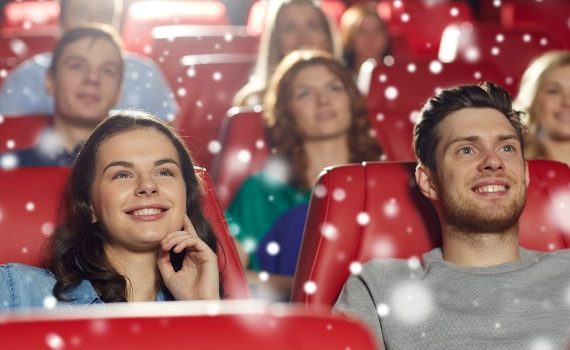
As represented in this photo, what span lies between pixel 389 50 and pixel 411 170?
312 centimetres

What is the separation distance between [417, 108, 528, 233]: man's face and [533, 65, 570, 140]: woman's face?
932 mm

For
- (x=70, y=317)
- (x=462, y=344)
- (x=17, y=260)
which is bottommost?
(x=462, y=344)

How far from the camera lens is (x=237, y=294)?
1.93m

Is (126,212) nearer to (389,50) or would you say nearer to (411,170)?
(411,170)

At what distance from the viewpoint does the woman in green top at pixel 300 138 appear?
2.85m

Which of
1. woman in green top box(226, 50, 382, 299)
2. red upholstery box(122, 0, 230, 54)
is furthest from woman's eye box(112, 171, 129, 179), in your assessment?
red upholstery box(122, 0, 230, 54)

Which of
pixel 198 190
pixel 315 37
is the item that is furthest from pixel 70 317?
pixel 315 37

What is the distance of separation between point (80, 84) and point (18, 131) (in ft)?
1.33

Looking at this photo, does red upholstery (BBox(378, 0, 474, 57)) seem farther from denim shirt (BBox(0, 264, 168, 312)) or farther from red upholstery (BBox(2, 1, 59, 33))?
denim shirt (BBox(0, 264, 168, 312))

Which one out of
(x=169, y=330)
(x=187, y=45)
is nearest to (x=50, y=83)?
(x=187, y=45)

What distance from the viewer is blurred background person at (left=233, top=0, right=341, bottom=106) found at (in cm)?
418

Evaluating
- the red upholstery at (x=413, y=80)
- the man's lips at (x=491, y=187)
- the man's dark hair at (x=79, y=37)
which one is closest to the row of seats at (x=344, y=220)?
the man's lips at (x=491, y=187)

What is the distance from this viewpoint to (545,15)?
6.14 meters

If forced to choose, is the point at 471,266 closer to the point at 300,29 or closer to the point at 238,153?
the point at 238,153
